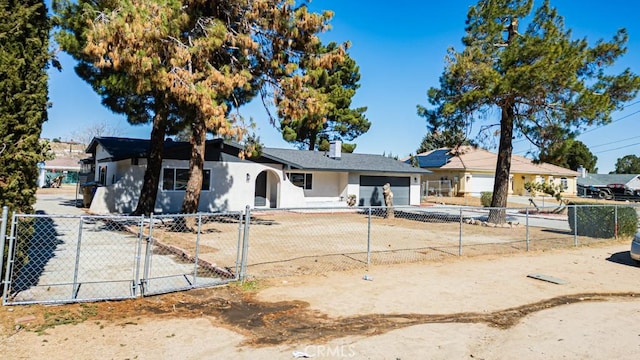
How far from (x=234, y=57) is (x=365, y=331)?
1109 centimetres

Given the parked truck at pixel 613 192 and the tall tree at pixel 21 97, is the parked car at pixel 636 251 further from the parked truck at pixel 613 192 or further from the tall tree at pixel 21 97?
the parked truck at pixel 613 192

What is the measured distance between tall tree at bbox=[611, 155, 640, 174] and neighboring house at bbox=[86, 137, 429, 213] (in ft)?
277

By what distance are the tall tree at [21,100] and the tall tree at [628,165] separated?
4260 inches

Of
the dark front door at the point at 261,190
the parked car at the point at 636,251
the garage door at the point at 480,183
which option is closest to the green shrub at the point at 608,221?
the parked car at the point at 636,251

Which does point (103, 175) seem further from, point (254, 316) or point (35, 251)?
point (254, 316)

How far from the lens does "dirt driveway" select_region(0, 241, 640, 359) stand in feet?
14.7

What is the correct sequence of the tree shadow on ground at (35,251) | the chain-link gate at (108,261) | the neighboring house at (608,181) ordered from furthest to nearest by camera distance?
the neighboring house at (608,181)
the tree shadow on ground at (35,251)
the chain-link gate at (108,261)

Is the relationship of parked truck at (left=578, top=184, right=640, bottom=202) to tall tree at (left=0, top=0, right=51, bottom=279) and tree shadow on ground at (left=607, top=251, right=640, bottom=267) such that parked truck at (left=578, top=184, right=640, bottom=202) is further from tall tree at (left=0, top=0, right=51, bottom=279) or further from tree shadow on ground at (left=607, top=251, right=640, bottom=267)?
tall tree at (left=0, top=0, right=51, bottom=279)

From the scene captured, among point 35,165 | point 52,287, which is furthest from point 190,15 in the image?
point 52,287

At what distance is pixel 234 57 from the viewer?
13.7m

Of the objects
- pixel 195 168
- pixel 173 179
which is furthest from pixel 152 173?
pixel 195 168

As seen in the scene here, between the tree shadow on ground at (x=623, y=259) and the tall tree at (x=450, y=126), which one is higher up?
the tall tree at (x=450, y=126)

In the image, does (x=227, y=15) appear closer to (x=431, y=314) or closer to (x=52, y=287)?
(x=52, y=287)

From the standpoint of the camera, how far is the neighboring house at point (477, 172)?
39.0m
